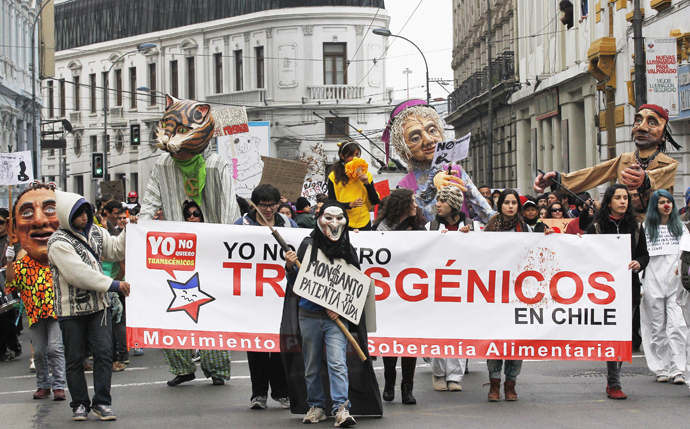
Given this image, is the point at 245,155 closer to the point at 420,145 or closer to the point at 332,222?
the point at 420,145

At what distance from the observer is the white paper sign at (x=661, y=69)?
1981cm

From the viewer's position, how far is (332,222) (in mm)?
7340

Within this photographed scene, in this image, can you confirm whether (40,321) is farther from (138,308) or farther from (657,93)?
(657,93)

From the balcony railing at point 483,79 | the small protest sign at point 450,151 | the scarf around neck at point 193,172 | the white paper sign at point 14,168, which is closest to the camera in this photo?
the scarf around neck at point 193,172

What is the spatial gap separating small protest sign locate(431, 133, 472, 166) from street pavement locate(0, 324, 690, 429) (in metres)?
2.10

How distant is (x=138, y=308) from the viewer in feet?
27.3

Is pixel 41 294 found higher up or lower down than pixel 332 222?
lower down

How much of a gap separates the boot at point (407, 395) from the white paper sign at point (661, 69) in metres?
13.3

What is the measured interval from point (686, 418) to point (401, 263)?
245cm

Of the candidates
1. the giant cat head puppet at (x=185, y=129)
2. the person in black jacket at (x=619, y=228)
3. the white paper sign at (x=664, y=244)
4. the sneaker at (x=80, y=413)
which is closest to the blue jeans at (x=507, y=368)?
the person in black jacket at (x=619, y=228)

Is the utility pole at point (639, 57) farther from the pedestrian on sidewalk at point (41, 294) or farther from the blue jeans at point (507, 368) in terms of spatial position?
the pedestrian on sidewalk at point (41, 294)

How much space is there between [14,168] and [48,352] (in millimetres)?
10046

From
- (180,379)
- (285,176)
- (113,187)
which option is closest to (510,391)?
(180,379)

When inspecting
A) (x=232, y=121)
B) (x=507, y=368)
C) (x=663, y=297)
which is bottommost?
(x=507, y=368)
